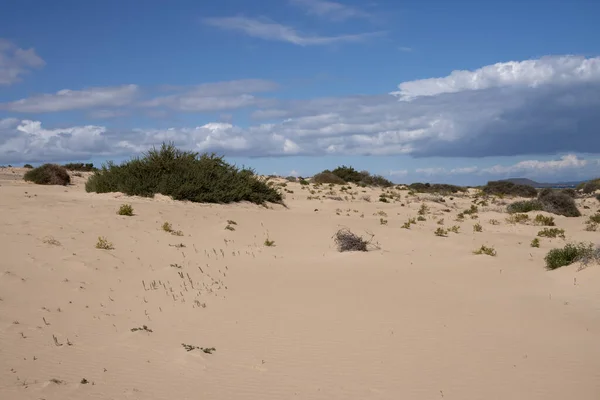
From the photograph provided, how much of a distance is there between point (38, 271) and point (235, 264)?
4663 mm

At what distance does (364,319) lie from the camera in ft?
29.4

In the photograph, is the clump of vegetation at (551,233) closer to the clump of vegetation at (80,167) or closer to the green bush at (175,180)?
the green bush at (175,180)

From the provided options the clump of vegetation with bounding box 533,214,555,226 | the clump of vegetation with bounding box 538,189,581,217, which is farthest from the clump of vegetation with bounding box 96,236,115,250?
the clump of vegetation with bounding box 538,189,581,217

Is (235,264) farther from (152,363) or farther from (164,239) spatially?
(152,363)

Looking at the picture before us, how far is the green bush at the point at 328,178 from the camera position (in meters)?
48.0

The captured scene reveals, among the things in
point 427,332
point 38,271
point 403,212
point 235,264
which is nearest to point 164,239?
point 235,264

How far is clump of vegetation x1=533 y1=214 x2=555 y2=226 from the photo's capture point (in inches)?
886

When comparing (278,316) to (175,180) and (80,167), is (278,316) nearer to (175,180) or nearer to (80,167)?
(175,180)

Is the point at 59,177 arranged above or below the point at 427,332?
above

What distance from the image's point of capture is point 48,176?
30047 millimetres

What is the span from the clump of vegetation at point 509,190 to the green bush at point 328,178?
13635 mm

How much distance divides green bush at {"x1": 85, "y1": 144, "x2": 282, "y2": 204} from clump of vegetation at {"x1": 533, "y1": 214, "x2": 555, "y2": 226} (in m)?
13.0

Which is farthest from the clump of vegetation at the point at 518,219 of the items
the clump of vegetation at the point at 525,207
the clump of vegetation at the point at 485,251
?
the clump of vegetation at the point at 485,251

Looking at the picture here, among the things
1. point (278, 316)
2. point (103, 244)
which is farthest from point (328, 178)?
point (278, 316)
